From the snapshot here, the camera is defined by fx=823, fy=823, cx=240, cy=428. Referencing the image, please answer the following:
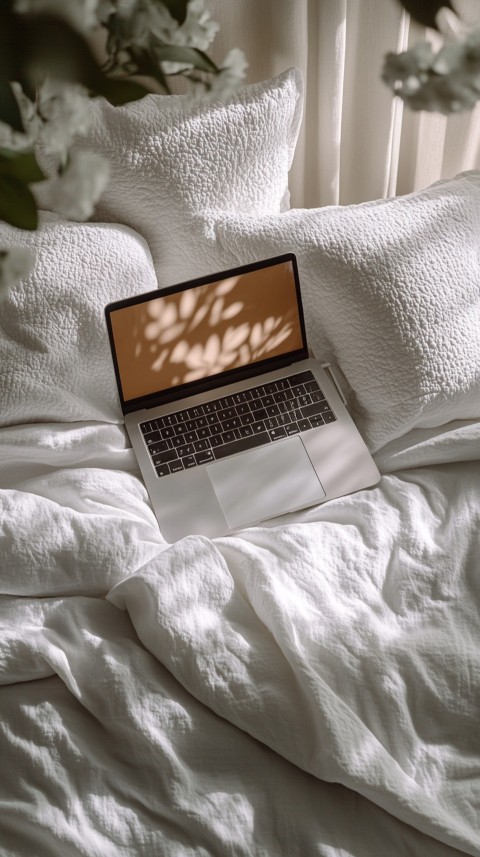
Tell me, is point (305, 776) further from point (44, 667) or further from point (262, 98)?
point (262, 98)

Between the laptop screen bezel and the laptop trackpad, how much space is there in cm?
12

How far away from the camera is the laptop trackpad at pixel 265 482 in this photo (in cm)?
115

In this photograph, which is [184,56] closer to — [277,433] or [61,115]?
[61,115]

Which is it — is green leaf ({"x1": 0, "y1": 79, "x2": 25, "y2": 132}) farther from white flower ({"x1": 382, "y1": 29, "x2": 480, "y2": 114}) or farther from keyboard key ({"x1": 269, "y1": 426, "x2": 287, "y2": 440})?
keyboard key ({"x1": 269, "y1": 426, "x2": 287, "y2": 440})

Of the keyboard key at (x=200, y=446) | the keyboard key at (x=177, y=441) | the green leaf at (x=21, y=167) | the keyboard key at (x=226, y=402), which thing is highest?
the green leaf at (x=21, y=167)

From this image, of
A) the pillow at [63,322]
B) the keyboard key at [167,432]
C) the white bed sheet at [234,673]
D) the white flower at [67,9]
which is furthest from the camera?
the keyboard key at [167,432]

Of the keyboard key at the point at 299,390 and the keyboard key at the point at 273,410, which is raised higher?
the keyboard key at the point at 299,390

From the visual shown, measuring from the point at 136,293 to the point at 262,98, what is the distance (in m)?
0.36

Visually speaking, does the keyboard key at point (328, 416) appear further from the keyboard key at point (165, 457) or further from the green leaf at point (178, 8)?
the green leaf at point (178, 8)

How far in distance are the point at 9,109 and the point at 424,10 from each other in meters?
0.16

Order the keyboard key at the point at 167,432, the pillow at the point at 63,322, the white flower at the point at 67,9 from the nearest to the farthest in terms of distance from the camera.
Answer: the white flower at the point at 67,9 → the pillow at the point at 63,322 → the keyboard key at the point at 167,432

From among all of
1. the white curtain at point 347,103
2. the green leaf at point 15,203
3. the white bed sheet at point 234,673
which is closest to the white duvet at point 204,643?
the white bed sheet at point 234,673

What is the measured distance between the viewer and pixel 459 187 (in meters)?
1.27

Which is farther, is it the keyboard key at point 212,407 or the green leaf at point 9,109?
the keyboard key at point 212,407
